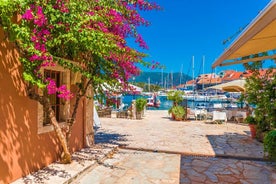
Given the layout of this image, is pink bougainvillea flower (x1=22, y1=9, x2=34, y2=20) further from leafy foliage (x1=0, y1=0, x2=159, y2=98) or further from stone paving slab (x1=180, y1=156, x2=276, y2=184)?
stone paving slab (x1=180, y1=156, x2=276, y2=184)

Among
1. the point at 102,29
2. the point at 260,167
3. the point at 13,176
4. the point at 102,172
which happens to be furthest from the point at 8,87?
the point at 260,167

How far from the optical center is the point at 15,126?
4.42 m

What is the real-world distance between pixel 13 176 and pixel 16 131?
33.3 inches

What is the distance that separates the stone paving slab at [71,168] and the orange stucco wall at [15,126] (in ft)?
0.72

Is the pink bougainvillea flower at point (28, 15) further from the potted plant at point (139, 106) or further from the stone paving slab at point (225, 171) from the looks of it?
the potted plant at point (139, 106)

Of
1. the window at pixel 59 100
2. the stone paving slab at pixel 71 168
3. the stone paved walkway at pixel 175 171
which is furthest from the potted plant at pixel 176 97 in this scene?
the window at pixel 59 100

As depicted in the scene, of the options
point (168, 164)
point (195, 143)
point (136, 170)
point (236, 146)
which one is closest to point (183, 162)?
point (168, 164)

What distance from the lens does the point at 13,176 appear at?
4.37 meters

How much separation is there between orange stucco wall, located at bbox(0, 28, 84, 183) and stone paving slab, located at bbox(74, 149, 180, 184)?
1.16m

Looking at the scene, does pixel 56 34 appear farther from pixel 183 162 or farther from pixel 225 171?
pixel 225 171

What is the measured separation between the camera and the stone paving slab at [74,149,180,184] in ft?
16.2

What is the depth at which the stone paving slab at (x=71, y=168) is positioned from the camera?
4.54 m

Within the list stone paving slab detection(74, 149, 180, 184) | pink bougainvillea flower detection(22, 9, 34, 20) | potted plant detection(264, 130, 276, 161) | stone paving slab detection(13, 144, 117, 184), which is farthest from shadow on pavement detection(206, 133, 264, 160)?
pink bougainvillea flower detection(22, 9, 34, 20)

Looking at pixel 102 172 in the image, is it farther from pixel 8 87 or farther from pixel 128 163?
pixel 8 87
